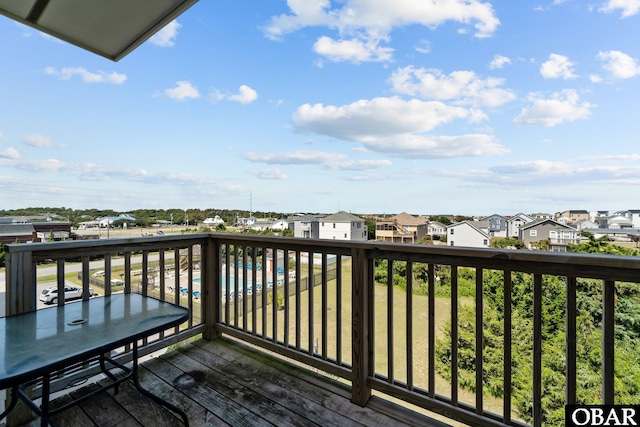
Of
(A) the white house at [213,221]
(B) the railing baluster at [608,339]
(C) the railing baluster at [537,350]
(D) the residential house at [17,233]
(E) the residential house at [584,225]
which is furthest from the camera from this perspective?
(A) the white house at [213,221]

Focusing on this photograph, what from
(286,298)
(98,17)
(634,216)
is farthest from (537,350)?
(98,17)

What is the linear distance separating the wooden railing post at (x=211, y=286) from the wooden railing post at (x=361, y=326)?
152cm

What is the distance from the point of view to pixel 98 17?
2088 millimetres

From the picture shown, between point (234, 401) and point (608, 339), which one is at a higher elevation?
point (608, 339)

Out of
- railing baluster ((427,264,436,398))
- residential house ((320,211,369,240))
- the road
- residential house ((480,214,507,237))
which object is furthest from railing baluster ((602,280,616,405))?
the road

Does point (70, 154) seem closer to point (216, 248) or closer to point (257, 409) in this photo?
point (216, 248)

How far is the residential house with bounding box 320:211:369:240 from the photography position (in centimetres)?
228

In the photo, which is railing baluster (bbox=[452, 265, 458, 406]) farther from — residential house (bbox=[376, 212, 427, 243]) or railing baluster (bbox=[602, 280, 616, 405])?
railing baluster (bbox=[602, 280, 616, 405])

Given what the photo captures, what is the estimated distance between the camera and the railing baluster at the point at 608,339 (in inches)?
50.3

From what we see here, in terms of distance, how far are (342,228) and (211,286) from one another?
4.70ft

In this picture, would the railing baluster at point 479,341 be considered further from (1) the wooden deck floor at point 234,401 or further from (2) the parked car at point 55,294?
(2) the parked car at point 55,294

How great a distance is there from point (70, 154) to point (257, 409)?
439 cm

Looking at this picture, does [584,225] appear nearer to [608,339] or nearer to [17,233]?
[608,339]

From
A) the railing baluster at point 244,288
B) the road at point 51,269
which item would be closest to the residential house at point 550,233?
the railing baluster at point 244,288
